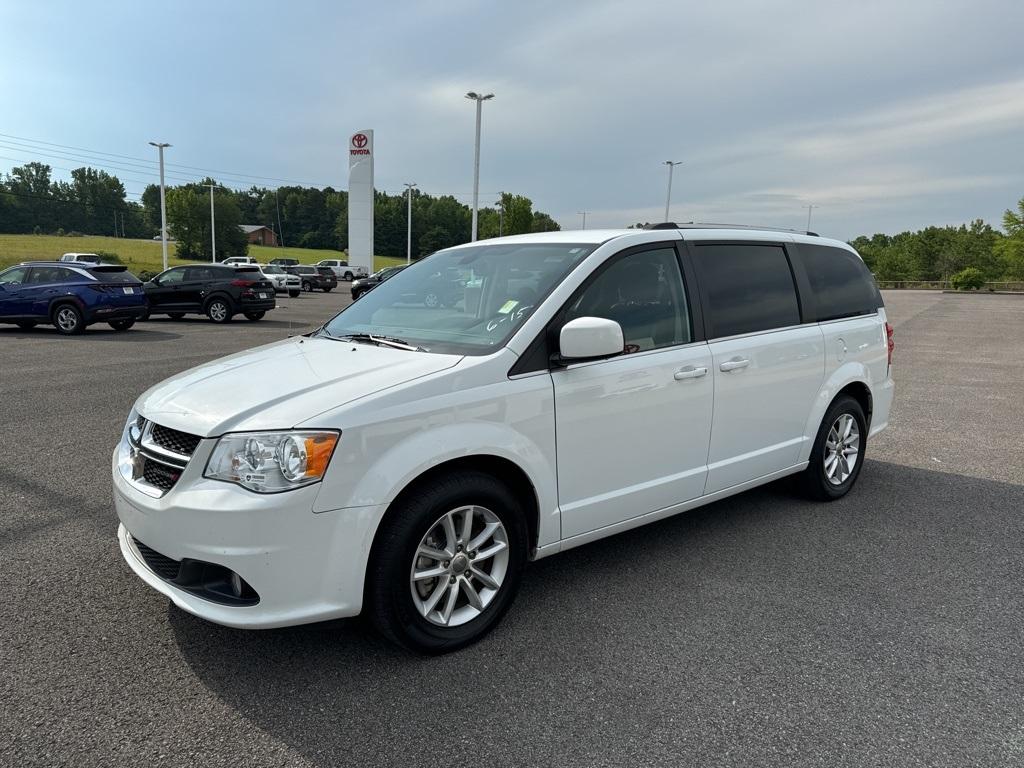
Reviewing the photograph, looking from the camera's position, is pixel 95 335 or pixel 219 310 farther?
pixel 219 310

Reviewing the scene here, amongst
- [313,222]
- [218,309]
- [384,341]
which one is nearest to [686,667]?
[384,341]

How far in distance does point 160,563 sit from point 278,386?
0.85 meters

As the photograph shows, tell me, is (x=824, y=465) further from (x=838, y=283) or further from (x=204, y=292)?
(x=204, y=292)

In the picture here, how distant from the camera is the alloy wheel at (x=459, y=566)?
9.42 ft

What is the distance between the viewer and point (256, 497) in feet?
8.20

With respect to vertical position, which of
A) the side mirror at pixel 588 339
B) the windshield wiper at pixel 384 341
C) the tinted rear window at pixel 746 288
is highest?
the tinted rear window at pixel 746 288

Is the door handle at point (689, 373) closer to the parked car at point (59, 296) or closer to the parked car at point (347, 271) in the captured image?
the parked car at point (59, 296)

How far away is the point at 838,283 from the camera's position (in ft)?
16.2

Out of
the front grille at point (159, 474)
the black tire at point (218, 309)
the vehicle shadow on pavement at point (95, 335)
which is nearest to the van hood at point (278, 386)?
the front grille at point (159, 474)

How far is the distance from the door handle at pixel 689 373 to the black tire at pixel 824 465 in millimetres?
1417

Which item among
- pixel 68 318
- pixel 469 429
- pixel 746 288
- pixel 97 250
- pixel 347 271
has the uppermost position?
pixel 97 250

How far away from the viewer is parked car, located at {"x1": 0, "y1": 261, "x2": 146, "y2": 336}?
1581 cm

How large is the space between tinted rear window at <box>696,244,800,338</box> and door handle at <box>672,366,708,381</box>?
273mm

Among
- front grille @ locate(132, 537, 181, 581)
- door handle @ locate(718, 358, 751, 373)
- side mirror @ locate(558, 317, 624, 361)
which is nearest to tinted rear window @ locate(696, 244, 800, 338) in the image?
door handle @ locate(718, 358, 751, 373)
